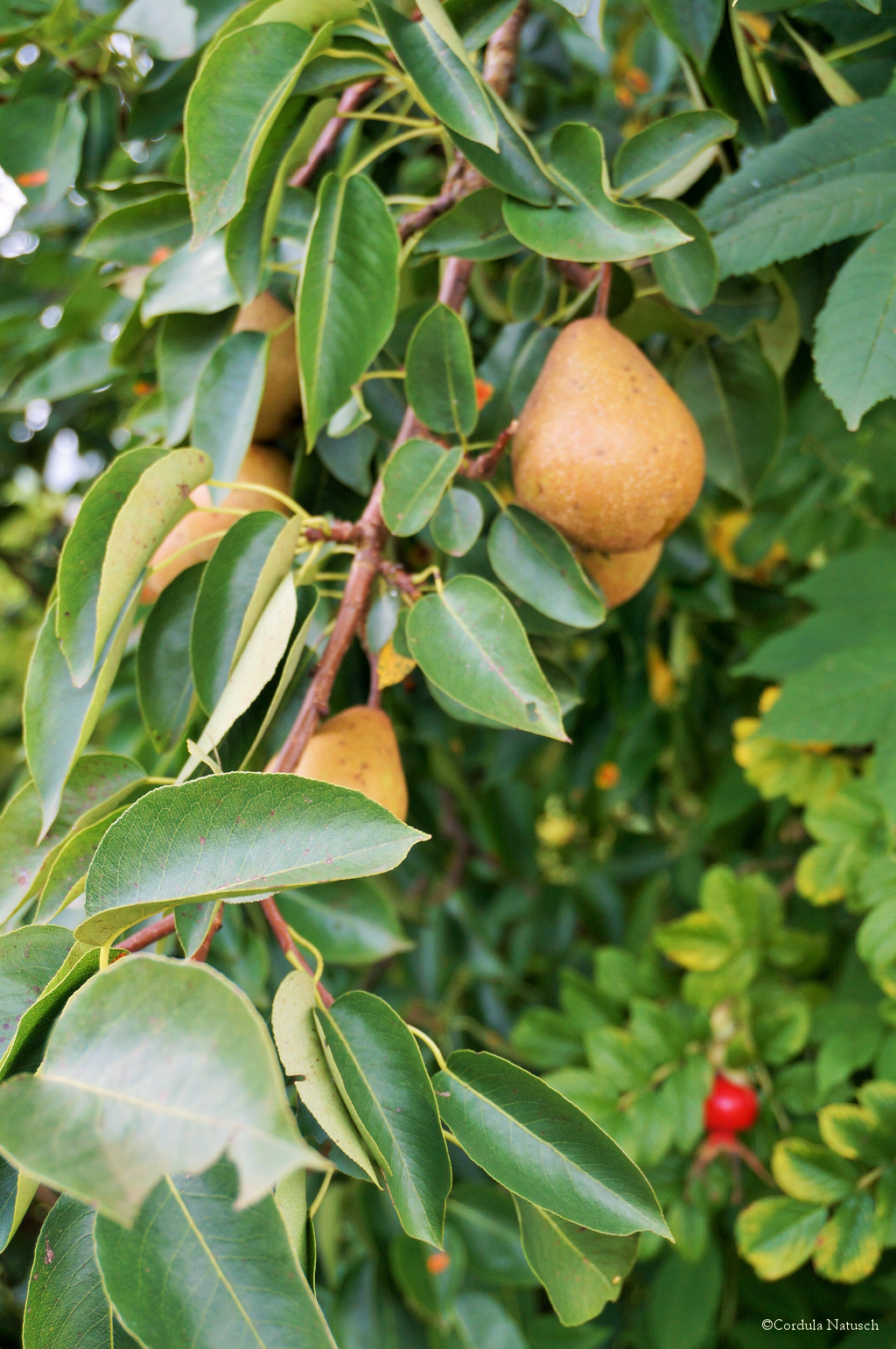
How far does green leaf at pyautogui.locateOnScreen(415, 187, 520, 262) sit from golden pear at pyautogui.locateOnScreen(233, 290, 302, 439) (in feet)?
0.48

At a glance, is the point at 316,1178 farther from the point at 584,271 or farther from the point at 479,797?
the point at 584,271

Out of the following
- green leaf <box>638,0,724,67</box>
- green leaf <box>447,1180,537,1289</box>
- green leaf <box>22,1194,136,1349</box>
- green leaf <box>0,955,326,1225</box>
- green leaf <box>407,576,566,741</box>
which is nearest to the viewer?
green leaf <box>0,955,326,1225</box>

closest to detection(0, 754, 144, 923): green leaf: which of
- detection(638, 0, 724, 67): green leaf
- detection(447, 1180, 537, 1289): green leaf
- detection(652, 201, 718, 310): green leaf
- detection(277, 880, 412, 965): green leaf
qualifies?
detection(277, 880, 412, 965): green leaf

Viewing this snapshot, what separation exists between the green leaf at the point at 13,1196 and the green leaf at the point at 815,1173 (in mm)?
588

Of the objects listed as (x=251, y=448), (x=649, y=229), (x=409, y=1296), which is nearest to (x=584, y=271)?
(x=649, y=229)

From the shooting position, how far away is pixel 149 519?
54cm

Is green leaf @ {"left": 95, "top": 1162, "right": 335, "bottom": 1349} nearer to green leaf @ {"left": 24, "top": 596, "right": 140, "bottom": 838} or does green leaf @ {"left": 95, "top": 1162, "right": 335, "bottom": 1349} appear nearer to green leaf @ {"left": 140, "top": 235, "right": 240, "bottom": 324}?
green leaf @ {"left": 24, "top": 596, "right": 140, "bottom": 838}

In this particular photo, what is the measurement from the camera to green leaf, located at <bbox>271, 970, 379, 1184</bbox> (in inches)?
16.0

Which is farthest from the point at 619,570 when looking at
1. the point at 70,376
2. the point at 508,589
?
the point at 70,376

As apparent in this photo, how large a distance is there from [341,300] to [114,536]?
0.65 ft

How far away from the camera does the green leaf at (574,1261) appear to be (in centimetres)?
46

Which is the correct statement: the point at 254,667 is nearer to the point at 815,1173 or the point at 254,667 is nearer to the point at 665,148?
the point at 665,148

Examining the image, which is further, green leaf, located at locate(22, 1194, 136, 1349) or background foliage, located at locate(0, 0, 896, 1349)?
background foliage, located at locate(0, 0, 896, 1349)

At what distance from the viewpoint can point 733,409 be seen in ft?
2.46
